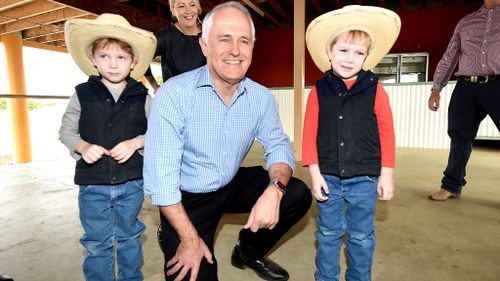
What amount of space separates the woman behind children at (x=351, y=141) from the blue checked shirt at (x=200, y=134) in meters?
0.19

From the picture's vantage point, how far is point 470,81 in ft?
7.35

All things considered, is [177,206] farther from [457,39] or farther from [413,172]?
[413,172]

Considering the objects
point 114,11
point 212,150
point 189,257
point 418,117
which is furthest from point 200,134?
point 418,117

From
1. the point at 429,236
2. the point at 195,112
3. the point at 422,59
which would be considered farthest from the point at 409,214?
the point at 422,59

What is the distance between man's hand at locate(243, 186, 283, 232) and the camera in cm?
112

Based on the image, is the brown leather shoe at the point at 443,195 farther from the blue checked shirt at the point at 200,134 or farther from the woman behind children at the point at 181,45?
the woman behind children at the point at 181,45

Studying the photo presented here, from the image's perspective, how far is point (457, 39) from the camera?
7.84 feet

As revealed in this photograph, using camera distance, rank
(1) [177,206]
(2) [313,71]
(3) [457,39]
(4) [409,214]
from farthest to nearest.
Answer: (2) [313,71], (3) [457,39], (4) [409,214], (1) [177,206]

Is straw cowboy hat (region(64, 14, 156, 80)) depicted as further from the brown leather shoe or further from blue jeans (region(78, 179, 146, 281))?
the brown leather shoe

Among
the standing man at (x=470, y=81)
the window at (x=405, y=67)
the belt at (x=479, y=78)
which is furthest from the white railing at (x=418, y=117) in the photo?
the belt at (x=479, y=78)

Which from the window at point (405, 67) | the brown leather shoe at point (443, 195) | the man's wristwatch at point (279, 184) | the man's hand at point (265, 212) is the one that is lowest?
the brown leather shoe at point (443, 195)

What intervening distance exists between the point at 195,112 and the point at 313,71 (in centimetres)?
781

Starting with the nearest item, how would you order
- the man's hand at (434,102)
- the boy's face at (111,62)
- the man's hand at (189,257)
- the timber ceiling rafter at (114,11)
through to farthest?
the man's hand at (189,257)
the boy's face at (111,62)
the man's hand at (434,102)
the timber ceiling rafter at (114,11)

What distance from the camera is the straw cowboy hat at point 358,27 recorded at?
1.24 m
